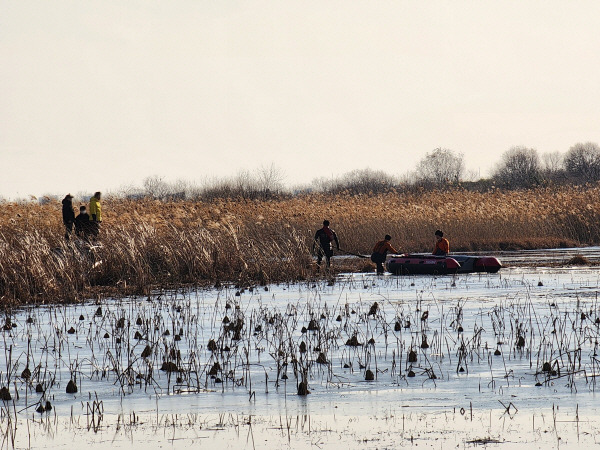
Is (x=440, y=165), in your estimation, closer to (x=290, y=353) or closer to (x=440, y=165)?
(x=440, y=165)

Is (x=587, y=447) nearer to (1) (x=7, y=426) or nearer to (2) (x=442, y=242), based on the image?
(1) (x=7, y=426)

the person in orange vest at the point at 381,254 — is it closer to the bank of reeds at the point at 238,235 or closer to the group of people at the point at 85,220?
the bank of reeds at the point at 238,235

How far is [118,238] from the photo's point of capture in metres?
19.6

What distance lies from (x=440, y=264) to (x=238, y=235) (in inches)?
217

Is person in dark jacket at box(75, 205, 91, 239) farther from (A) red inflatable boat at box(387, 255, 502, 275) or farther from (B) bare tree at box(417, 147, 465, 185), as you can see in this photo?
(B) bare tree at box(417, 147, 465, 185)

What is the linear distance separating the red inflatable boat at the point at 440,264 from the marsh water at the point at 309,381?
7700 mm

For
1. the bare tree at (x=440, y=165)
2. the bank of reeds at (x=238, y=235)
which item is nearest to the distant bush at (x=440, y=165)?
the bare tree at (x=440, y=165)

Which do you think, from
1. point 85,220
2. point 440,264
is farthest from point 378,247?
point 85,220

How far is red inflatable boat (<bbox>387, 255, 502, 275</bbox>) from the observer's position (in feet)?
70.5

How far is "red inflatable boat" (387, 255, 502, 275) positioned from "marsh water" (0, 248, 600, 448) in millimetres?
7700

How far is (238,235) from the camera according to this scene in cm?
2202

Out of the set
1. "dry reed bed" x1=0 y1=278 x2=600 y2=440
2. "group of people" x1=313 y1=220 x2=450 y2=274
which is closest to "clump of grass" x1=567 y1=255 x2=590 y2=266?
"group of people" x1=313 y1=220 x2=450 y2=274

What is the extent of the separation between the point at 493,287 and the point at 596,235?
724 inches

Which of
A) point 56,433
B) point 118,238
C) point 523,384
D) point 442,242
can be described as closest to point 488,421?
point 523,384
